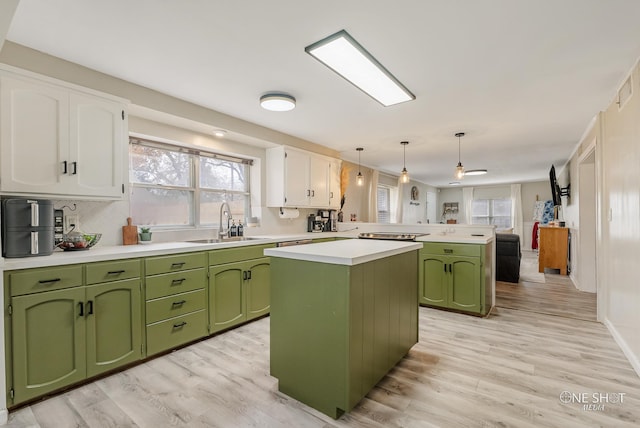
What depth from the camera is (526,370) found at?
85.0 inches

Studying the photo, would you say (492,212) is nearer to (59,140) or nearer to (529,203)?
(529,203)

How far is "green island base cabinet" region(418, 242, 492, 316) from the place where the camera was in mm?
3283

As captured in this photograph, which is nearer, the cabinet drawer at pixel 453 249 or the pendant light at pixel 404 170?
the cabinet drawer at pixel 453 249

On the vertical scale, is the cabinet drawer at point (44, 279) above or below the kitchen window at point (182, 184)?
below

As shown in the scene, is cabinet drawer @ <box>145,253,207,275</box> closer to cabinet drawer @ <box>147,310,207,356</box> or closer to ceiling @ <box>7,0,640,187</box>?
cabinet drawer @ <box>147,310,207,356</box>

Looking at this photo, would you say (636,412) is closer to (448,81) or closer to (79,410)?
(448,81)

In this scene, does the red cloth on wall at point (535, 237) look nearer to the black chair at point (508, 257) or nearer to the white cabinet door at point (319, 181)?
the black chair at point (508, 257)

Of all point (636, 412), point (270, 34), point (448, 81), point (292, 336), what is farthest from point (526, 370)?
point (270, 34)

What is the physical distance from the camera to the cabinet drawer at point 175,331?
2.33m

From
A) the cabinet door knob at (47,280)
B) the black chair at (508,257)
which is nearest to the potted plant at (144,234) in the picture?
the cabinet door knob at (47,280)

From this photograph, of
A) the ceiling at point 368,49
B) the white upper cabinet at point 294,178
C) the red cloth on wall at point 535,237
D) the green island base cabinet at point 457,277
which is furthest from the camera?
the red cloth on wall at point 535,237

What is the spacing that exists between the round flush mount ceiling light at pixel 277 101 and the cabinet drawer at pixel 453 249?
2261mm

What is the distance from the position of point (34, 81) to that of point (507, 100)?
379cm

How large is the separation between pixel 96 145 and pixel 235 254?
143 cm
